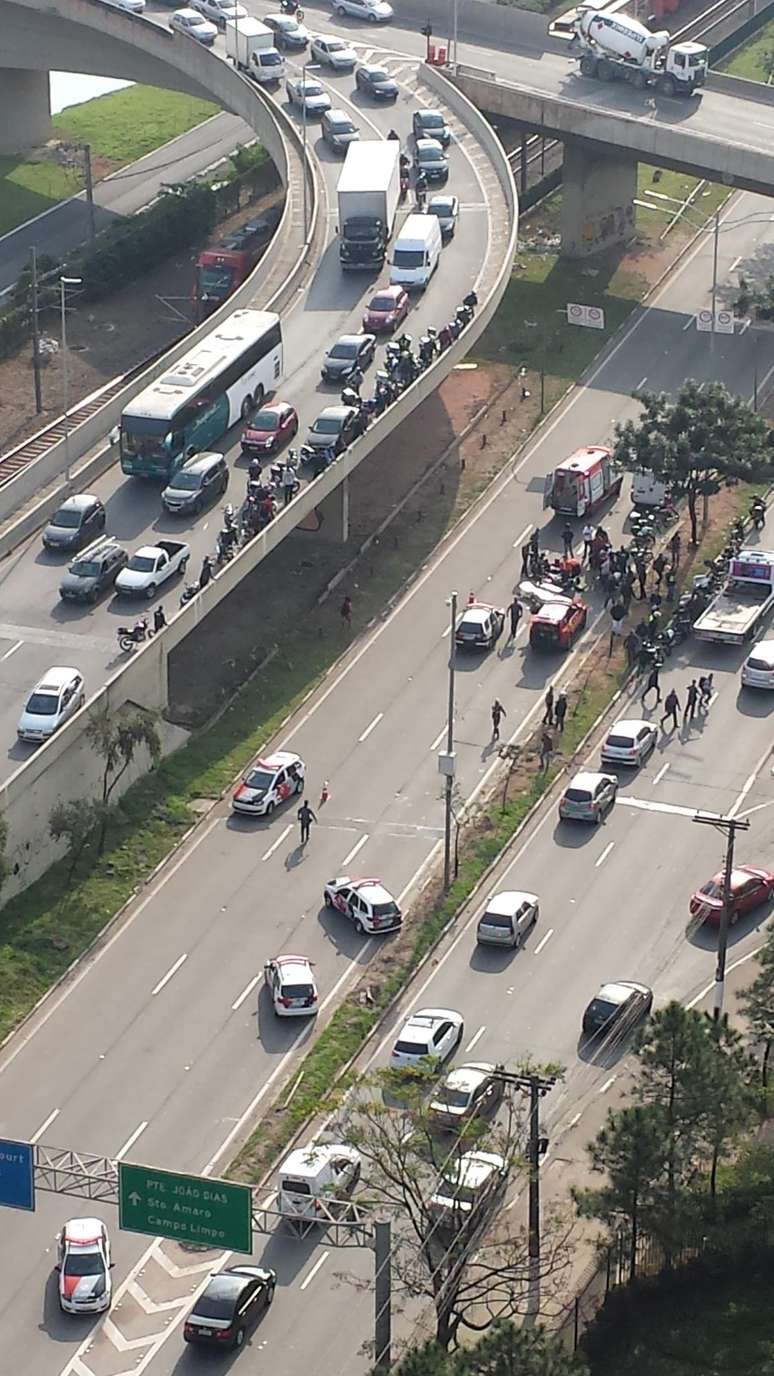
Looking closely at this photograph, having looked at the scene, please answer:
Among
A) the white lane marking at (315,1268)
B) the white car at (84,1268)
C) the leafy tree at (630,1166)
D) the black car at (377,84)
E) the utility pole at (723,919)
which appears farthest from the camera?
the black car at (377,84)

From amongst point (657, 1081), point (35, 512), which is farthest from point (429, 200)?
point (657, 1081)

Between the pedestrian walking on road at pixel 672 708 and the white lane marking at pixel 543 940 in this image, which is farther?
the pedestrian walking on road at pixel 672 708

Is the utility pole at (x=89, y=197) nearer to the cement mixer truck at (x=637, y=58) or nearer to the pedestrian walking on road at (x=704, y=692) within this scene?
the cement mixer truck at (x=637, y=58)

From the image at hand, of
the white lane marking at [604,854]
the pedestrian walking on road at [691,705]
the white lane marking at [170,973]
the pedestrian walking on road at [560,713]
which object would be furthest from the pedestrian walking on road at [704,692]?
the white lane marking at [170,973]

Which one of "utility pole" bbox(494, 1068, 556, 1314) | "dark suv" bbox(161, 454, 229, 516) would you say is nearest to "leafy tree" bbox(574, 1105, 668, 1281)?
"utility pole" bbox(494, 1068, 556, 1314)

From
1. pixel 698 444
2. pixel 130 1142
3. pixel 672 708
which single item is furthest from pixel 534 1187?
pixel 698 444

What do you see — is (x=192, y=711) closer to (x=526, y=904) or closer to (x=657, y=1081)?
(x=526, y=904)

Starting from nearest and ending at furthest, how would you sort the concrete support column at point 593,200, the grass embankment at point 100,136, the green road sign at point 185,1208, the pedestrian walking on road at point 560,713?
the green road sign at point 185,1208 < the pedestrian walking on road at point 560,713 < the concrete support column at point 593,200 < the grass embankment at point 100,136
